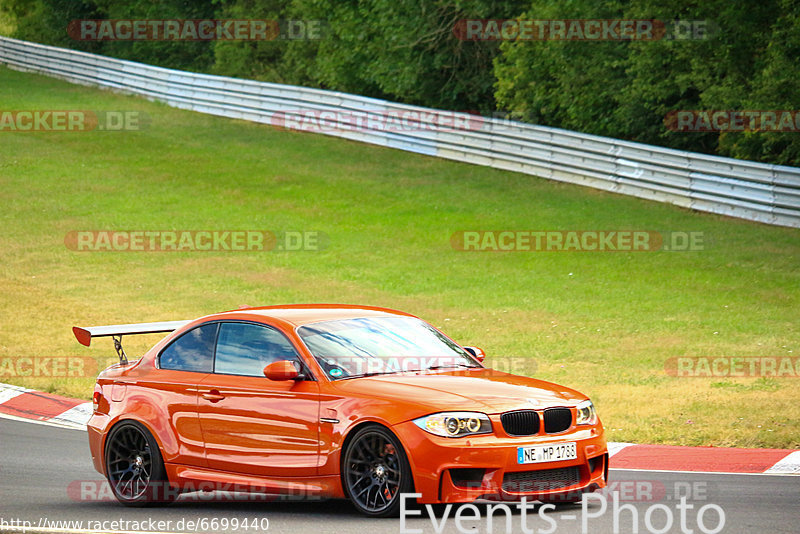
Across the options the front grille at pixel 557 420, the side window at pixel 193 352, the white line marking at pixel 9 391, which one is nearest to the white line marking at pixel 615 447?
the front grille at pixel 557 420

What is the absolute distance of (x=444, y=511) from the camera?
7.71 m

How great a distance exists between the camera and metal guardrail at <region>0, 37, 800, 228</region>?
23844 millimetres

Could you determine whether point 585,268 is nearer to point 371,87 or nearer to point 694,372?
point 694,372

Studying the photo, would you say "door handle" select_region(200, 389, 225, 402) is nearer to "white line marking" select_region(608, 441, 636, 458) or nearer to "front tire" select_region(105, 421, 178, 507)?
"front tire" select_region(105, 421, 178, 507)

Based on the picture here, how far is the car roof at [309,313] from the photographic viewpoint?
878 cm

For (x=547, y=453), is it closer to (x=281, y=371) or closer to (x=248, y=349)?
(x=281, y=371)

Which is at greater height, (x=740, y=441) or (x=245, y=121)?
(x=245, y=121)

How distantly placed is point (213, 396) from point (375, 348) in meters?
1.27

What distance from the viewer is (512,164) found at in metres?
29.7

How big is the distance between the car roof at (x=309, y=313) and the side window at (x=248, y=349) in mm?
120

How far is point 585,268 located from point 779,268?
3.37 m

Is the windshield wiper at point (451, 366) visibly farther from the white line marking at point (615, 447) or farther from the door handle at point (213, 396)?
the white line marking at point (615, 447)

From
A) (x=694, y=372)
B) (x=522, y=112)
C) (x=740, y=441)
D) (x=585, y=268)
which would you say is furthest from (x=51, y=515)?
(x=522, y=112)

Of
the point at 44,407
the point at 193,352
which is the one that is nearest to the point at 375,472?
the point at 193,352
